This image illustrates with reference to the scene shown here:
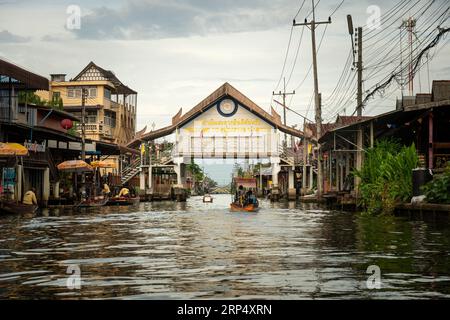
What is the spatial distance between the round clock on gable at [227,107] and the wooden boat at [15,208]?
3240cm

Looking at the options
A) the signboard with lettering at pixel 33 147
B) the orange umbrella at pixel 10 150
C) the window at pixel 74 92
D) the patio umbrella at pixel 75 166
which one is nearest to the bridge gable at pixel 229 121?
the window at pixel 74 92

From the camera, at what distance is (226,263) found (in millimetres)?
10445

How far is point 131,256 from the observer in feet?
38.5

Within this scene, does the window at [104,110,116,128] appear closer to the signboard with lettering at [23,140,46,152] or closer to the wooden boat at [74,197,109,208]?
the wooden boat at [74,197,109,208]

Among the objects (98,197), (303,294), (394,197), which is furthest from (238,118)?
(303,294)

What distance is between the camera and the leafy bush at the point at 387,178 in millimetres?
23517

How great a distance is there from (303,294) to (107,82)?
61751mm

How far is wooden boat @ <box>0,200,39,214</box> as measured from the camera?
89.4ft

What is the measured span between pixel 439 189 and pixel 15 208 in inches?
680

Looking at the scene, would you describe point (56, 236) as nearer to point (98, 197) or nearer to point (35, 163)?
point (35, 163)

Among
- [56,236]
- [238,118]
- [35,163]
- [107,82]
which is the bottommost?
[56,236]

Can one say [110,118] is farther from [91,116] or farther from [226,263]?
[226,263]

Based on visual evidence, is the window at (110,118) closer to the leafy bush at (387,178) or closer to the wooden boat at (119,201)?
the wooden boat at (119,201)

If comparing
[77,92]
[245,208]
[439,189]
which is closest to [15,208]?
[245,208]
